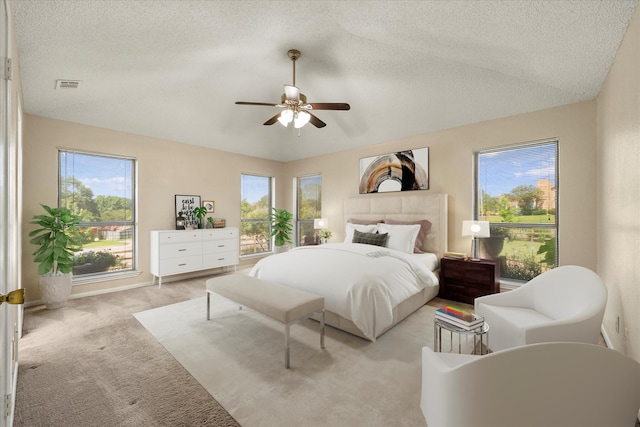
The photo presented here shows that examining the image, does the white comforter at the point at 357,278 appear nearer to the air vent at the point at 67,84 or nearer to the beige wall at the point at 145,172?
the beige wall at the point at 145,172

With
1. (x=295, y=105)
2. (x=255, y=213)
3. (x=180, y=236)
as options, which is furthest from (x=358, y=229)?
(x=180, y=236)

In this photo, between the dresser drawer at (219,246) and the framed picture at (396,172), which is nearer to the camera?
the framed picture at (396,172)

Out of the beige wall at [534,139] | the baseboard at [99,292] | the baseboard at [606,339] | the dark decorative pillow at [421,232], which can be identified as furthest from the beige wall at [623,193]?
the baseboard at [99,292]

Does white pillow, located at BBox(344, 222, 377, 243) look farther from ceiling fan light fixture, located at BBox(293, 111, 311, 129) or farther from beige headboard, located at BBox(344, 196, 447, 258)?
ceiling fan light fixture, located at BBox(293, 111, 311, 129)

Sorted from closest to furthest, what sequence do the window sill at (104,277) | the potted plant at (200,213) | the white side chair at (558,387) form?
the white side chair at (558,387)
the window sill at (104,277)
the potted plant at (200,213)

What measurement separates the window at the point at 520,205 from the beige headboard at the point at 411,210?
1.71ft

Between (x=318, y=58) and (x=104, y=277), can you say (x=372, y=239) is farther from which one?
(x=104, y=277)

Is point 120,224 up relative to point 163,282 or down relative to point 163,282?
up

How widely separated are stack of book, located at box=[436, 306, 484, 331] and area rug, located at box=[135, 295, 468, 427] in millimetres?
487

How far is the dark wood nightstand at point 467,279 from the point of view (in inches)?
142

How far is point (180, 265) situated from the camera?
15.7 feet

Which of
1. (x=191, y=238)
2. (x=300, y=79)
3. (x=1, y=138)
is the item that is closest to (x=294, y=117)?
(x=300, y=79)

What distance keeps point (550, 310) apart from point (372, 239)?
231cm

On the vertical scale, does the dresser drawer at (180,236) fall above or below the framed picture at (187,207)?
below
